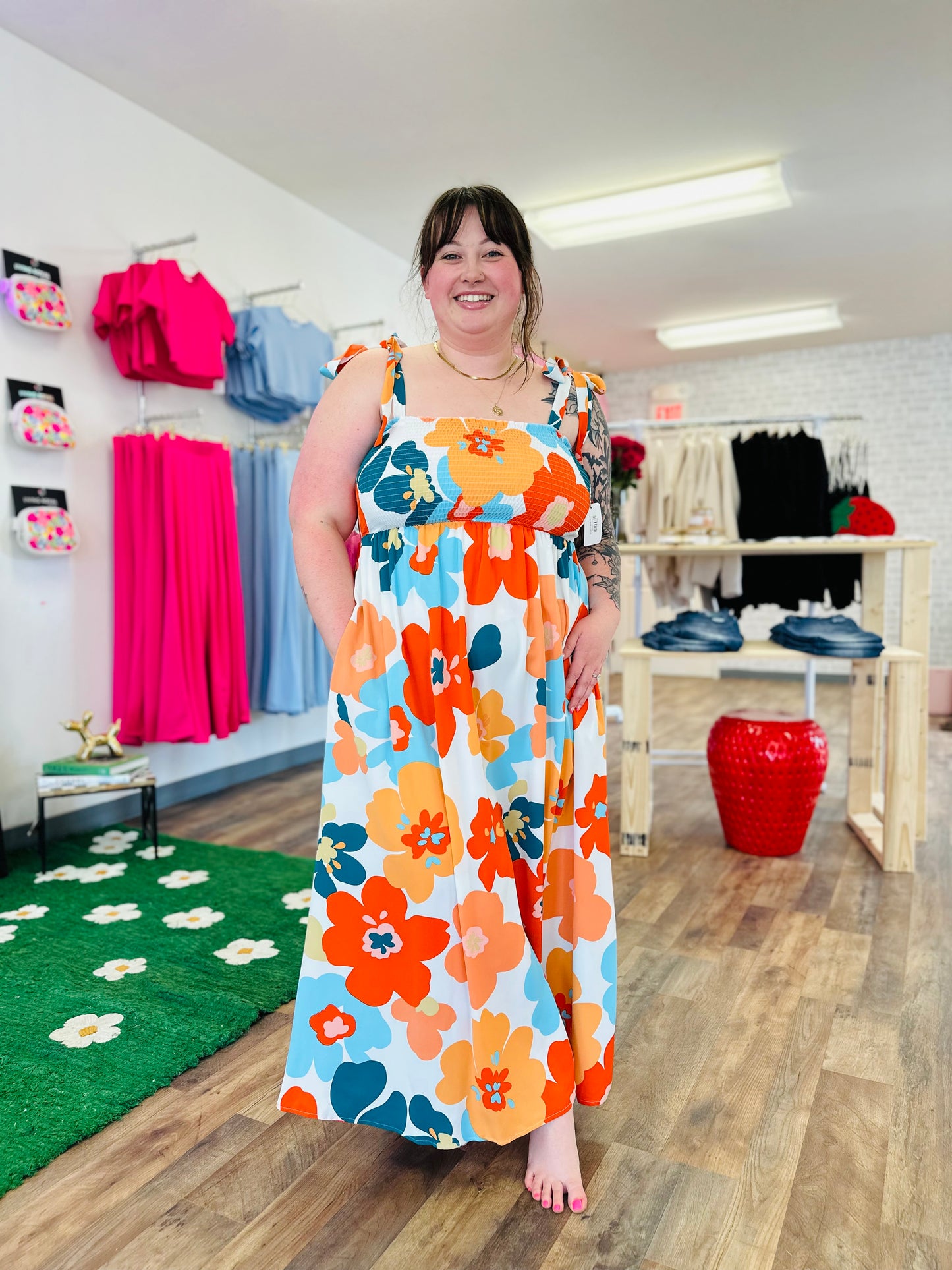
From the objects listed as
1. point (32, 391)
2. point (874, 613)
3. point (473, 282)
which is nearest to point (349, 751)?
point (473, 282)

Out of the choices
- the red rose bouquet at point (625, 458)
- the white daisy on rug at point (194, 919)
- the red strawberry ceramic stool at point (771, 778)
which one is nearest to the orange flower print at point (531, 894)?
the white daisy on rug at point (194, 919)

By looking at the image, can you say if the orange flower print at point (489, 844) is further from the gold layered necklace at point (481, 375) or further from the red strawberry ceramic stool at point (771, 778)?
the red strawberry ceramic stool at point (771, 778)

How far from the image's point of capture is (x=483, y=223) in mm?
1299

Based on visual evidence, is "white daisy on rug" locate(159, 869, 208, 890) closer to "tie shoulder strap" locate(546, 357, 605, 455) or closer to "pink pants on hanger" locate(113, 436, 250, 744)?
"pink pants on hanger" locate(113, 436, 250, 744)

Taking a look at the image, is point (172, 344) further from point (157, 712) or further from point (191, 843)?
point (191, 843)

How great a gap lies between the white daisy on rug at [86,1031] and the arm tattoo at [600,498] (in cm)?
133

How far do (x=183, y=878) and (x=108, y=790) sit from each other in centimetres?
43

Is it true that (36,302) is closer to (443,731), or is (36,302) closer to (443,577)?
(443,577)

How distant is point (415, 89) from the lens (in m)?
3.35

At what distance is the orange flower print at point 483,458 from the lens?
1271 millimetres

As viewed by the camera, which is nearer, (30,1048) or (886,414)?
→ (30,1048)

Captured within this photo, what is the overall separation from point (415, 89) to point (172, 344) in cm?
134

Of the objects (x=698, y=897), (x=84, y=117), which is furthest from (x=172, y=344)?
(x=698, y=897)

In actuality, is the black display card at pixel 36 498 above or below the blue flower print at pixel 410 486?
above
